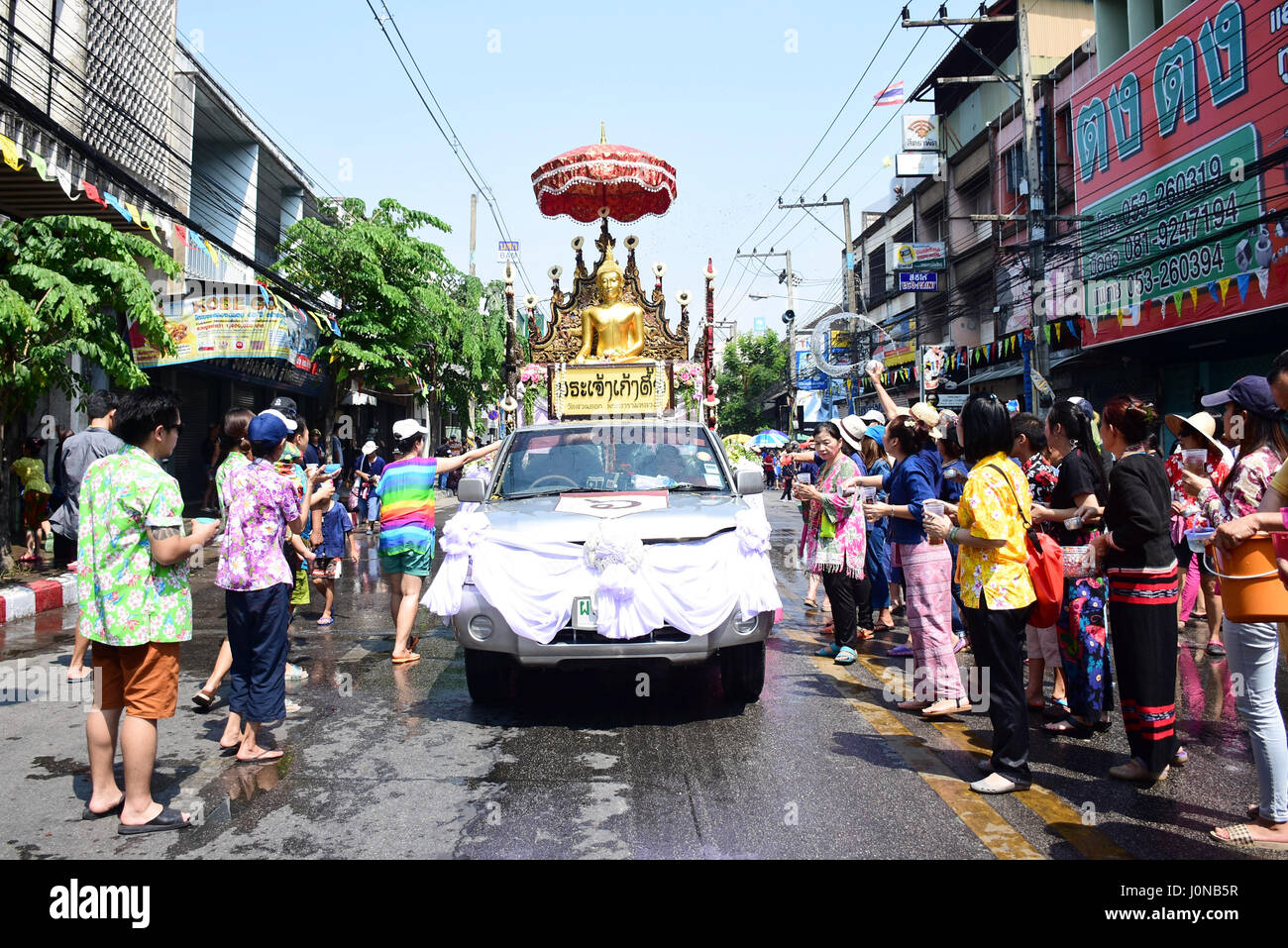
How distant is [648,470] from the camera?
623 centimetres

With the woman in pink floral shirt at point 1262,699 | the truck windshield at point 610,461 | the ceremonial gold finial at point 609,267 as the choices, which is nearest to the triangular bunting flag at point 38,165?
the ceremonial gold finial at point 609,267

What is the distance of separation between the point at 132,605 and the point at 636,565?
236 cm

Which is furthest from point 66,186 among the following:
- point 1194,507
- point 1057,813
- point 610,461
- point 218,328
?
point 1194,507

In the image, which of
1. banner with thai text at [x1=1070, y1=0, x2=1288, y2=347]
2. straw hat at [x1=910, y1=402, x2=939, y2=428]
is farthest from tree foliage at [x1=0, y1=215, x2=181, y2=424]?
banner with thai text at [x1=1070, y1=0, x2=1288, y2=347]

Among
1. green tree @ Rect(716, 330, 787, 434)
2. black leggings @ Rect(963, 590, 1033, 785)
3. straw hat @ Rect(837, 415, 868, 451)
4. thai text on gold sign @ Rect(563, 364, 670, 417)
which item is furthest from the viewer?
green tree @ Rect(716, 330, 787, 434)

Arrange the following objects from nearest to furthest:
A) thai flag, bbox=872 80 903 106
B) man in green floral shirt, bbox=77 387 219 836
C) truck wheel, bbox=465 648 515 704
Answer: man in green floral shirt, bbox=77 387 219 836 < truck wheel, bbox=465 648 515 704 < thai flag, bbox=872 80 903 106

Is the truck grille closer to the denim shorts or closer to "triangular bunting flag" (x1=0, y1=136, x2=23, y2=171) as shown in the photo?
the denim shorts

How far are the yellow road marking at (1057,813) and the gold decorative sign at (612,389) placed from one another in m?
6.31

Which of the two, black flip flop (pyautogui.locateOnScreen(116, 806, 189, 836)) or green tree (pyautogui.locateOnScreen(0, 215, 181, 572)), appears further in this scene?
green tree (pyautogui.locateOnScreen(0, 215, 181, 572))

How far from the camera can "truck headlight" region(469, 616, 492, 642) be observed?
498 centimetres

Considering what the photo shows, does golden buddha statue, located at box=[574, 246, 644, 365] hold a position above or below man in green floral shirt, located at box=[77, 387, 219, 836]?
above

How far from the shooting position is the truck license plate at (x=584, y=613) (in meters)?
4.82

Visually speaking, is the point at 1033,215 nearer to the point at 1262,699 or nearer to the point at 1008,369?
the point at 1008,369
